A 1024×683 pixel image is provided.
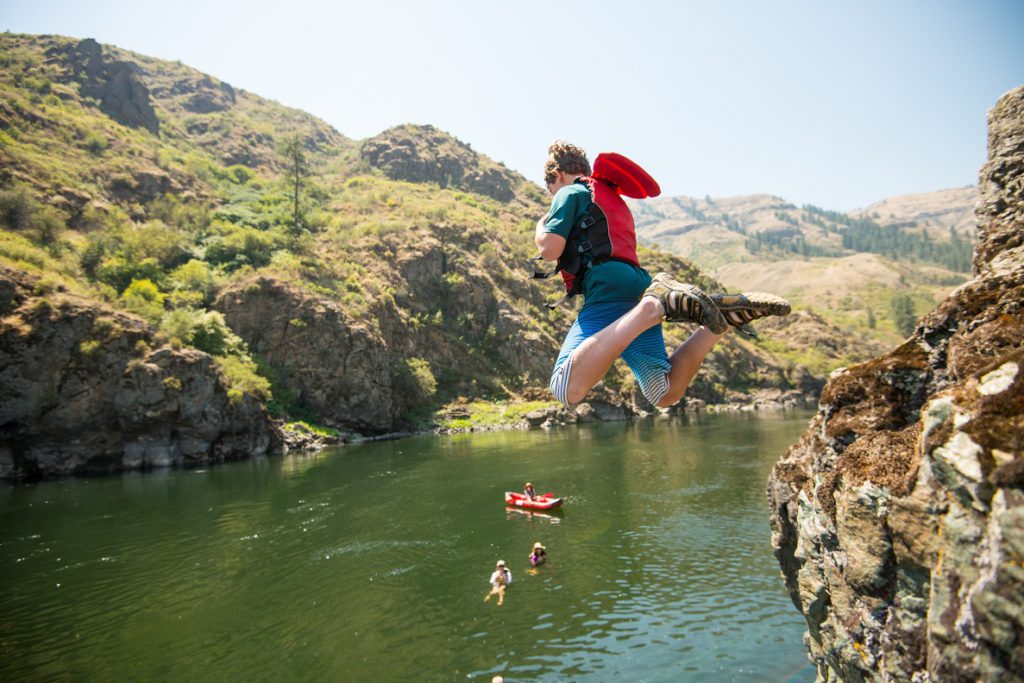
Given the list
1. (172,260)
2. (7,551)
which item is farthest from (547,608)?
(172,260)

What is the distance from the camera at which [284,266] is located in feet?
241

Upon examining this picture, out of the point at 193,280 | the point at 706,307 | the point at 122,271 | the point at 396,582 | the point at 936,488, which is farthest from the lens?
the point at 193,280

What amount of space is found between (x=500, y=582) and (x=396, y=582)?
3.96m

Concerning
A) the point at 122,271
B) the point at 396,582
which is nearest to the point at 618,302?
the point at 396,582

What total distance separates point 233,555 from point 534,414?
50.3 m

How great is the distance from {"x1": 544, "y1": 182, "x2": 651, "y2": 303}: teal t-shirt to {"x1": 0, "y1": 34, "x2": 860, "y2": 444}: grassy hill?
5517 centimetres

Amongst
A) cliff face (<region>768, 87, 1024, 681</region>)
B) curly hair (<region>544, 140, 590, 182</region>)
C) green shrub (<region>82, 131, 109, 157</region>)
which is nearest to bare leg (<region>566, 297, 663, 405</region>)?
curly hair (<region>544, 140, 590, 182</region>)

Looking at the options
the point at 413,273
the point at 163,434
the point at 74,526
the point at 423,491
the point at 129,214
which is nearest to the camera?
the point at 74,526

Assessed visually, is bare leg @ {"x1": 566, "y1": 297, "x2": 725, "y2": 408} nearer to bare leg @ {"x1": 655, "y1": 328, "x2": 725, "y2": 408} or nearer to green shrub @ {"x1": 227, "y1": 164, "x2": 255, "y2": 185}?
bare leg @ {"x1": 655, "y1": 328, "x2": 725, "y2": 408}

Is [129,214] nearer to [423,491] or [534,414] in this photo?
[534,414]

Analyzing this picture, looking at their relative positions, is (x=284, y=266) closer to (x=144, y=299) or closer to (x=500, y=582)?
(x=144, y=299)

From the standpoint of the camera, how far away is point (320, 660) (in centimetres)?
1412

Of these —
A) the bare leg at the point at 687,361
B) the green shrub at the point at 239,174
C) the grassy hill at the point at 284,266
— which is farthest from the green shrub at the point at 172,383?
the green shrub at the point at 239,174

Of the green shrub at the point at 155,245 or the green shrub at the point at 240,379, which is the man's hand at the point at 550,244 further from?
the green shrub at the point at 155,245
